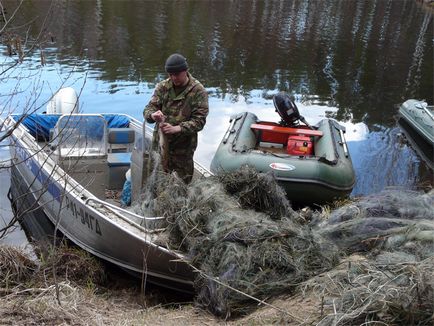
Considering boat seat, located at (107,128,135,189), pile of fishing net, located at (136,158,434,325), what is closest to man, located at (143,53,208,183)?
pile of fishing net, located at (136,158,434,325)

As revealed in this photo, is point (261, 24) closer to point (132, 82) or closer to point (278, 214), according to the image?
point (132, 82)

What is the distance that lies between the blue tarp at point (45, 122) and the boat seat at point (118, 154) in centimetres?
42

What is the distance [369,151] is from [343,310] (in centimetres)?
847

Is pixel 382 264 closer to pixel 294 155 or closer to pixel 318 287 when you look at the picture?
pixel 318 287

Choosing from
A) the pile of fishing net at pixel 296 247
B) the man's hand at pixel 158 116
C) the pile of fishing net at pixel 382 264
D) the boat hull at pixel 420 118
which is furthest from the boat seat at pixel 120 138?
the boat hull at pixel 420 118

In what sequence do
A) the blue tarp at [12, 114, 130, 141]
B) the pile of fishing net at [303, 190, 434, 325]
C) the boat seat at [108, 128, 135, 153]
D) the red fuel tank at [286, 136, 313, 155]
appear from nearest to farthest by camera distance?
the pile of fishing net at [303, 190, 434, 325], the boat seat at [108, 128, 135, 153], the blue tarp at [12, 114, 130, 141], the red fuel tank at [286, 136, 313, 155]

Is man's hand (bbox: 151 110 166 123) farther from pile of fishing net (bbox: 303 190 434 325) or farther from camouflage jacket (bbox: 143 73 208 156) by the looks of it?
pile of fishing net (bbox: 303 190 434 325)

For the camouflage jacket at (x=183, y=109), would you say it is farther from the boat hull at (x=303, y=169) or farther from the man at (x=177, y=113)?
the boat hull at (x=303, y=169)

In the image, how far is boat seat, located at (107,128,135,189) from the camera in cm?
702

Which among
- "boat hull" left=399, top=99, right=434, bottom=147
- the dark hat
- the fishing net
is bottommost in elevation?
"boat hull" left=399, top=99, right=434, bottom=147

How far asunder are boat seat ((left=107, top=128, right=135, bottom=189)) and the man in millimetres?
1541

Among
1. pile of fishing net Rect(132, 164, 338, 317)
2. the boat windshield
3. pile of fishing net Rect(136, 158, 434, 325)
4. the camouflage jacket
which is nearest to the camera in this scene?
pile of fishing net Rect(136, 158, 434, 325)

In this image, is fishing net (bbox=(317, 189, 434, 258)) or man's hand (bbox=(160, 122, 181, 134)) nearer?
fishing net (bbox=(317, 189, 434, 258))

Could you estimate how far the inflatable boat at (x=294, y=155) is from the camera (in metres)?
7.13
